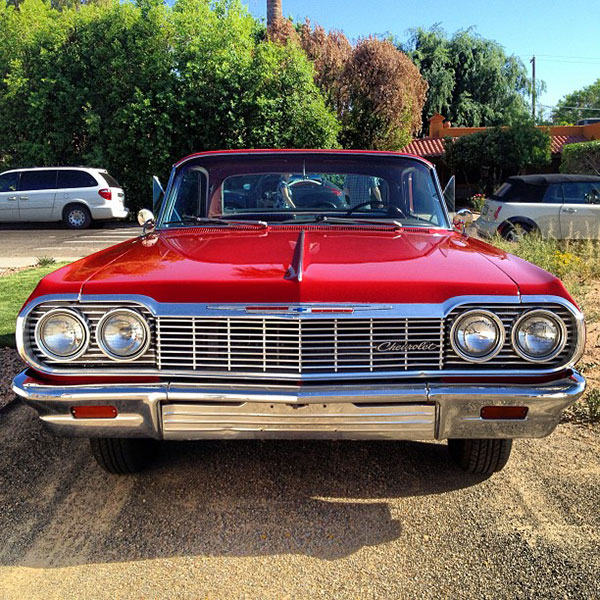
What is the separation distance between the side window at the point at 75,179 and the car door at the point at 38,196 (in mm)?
206

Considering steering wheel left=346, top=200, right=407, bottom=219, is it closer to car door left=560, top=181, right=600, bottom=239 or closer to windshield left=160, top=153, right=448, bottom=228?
windshield left=160, top=153, right=448, bottom=228

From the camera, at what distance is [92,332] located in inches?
106

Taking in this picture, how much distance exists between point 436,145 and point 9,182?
21233mm

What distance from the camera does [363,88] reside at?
23250mm

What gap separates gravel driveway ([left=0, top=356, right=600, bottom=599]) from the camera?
249 cm

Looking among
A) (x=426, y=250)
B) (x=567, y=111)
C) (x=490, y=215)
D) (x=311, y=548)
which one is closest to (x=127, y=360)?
(x=311, y=548)

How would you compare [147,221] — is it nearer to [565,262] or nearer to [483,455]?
[483,455]

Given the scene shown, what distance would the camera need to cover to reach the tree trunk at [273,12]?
23062 mm

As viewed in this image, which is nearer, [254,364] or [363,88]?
[254,364]

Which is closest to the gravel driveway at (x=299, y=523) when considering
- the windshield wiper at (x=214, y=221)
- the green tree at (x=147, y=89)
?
the windshield wiper at (x=214, y=221)

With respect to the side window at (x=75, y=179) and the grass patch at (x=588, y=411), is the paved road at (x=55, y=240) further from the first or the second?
the grass patch at (x=588, y=411)

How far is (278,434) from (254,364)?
0.30m

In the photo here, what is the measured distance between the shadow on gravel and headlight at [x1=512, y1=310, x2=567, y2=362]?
925 millimetres

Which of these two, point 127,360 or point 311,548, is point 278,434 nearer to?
point 311,548
